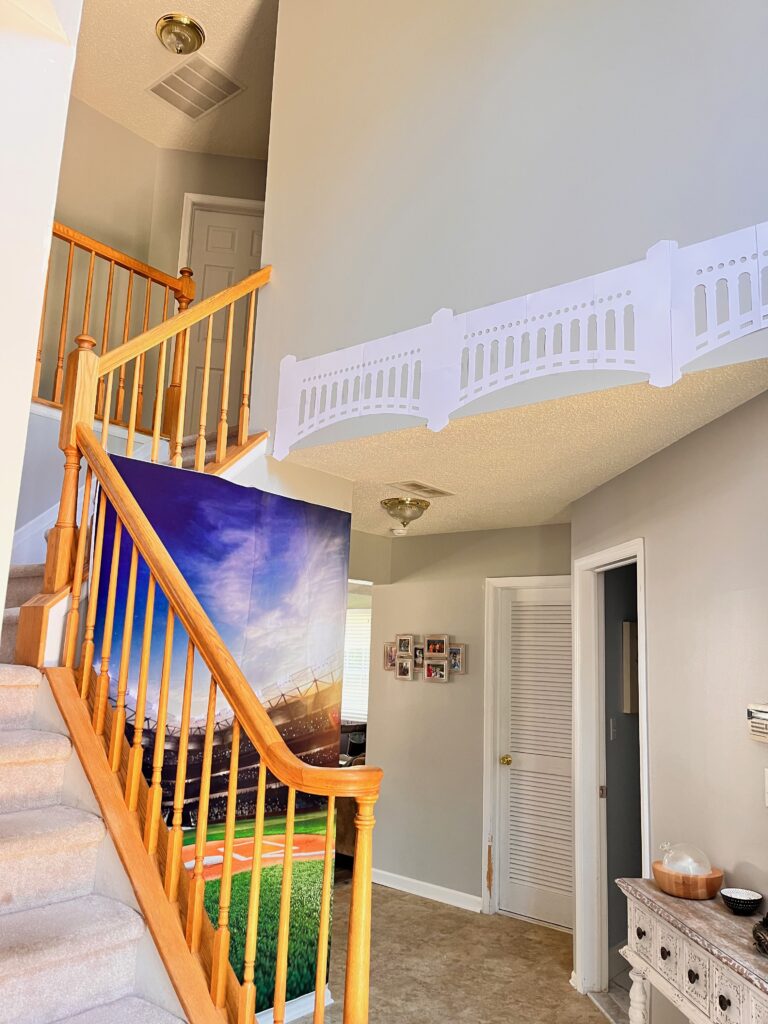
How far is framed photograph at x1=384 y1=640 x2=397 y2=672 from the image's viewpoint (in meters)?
6.07

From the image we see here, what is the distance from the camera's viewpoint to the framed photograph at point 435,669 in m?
A: 5.70

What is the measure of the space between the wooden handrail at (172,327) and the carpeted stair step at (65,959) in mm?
1902

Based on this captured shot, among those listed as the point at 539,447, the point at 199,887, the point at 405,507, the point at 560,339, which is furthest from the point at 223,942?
the point at 405,507

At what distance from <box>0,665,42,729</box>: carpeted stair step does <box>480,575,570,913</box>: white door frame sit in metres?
3.52

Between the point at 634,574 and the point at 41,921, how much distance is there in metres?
3.79

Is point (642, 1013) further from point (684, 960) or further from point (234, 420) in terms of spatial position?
point (234, 420)

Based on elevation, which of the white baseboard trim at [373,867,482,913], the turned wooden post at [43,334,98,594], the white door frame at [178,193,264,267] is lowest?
the white baseboard trim at [373,867,482,913]

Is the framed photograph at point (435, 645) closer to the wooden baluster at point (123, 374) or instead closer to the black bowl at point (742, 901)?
the wooden baluster at point (123, 374)

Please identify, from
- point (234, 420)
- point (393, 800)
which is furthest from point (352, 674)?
point (234, 420)

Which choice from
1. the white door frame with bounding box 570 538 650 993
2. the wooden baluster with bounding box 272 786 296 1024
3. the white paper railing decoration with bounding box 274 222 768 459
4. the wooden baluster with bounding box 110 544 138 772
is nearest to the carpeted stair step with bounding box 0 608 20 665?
the wooden baluster with bounding box 110 544 138 772

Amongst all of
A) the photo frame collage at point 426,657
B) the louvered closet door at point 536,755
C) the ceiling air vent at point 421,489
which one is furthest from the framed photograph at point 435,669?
the ceiling air vent at point 421,489

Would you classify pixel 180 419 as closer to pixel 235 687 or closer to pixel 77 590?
pixel 77 590

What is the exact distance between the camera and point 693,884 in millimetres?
2607

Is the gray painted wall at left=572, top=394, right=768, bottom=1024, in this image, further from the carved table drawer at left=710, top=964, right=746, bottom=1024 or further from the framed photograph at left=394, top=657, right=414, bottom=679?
the framed photograph at left=394, top=657, right=414, bottom=679
